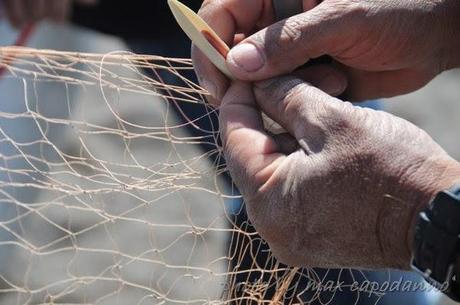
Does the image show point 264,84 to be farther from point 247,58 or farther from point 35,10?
point 35,10

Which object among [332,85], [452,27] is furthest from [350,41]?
[452,27]

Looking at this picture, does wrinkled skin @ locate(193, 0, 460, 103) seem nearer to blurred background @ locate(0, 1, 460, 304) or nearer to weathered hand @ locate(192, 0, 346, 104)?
weathered hand @ locate(192, 0, 346, 104)

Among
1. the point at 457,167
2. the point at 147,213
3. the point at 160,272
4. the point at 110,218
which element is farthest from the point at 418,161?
the point at 147,213

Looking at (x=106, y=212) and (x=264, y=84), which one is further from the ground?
(x=264, y=84)

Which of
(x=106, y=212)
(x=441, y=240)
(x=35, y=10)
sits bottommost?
(x=106, y=212)

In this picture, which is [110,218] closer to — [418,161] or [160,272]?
[418,161]

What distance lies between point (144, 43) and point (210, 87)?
93 centimetres

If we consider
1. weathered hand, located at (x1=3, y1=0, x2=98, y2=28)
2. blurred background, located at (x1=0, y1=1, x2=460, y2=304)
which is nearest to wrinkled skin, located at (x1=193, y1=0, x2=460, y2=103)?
blurred background, located at (x1=0, y1=1, x2=460, y2=304)

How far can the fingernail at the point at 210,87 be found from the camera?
97 centimetres

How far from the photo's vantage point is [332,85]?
3.30 ft

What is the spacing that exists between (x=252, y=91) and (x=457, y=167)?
9.8 inches

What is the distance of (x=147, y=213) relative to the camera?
223 cm

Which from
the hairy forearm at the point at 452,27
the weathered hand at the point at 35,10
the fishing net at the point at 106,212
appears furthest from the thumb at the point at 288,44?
the weathered hand at the point at 35,10

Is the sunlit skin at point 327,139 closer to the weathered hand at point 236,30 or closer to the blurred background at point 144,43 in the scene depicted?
the weathered hand at point 236,30
